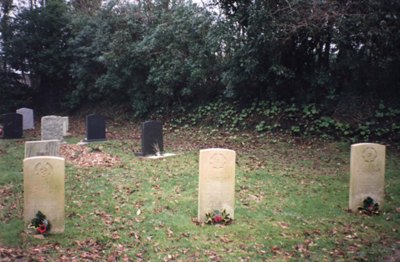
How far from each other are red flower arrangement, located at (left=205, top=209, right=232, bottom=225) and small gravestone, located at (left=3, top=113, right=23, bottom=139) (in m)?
13.6

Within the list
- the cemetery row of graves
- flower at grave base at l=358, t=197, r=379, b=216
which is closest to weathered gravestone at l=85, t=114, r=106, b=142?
the cemetery row of graves

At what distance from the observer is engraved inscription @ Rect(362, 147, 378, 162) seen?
279 inches

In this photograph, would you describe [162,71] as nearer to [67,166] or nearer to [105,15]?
[105,15]

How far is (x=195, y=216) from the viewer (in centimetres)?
692

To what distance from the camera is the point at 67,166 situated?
10.8m

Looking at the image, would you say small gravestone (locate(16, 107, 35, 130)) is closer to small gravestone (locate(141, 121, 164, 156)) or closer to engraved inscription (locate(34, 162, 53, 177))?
small gravestone (locate(141, 121, 164, 156))

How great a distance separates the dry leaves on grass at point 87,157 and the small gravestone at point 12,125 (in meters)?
4.77

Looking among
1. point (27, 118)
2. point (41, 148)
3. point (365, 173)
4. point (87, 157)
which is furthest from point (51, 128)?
point (365, 173)

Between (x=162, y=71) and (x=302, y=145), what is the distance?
8.76 meters

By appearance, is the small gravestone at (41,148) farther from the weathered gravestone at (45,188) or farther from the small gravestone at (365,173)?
the small gravestone at (365,173)

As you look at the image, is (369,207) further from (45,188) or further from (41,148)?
(41,148)

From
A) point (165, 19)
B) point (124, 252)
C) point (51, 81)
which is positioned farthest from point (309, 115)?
point (51, 81)

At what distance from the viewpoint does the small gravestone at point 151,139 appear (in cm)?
1241

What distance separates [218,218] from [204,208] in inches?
11.6
